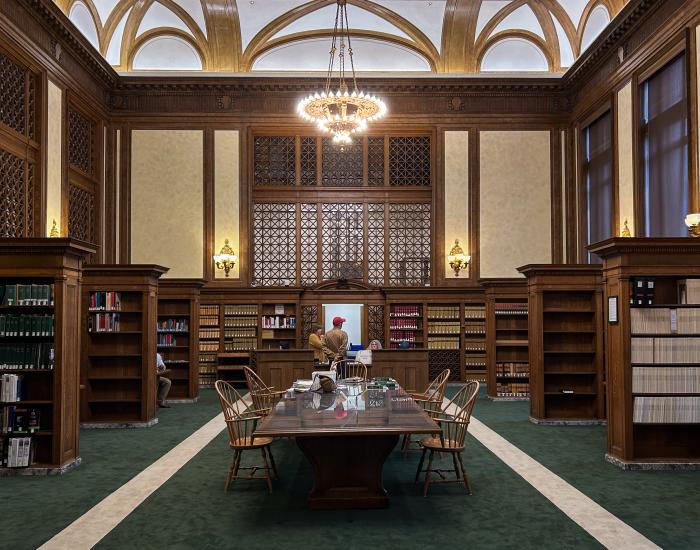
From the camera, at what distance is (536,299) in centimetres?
955

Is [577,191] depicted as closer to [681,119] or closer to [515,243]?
[515,243]

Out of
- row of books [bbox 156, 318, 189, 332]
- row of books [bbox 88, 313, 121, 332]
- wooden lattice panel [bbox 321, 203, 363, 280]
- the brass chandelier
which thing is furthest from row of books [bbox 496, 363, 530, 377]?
row of books [bbox 88, 313, 121, 332]

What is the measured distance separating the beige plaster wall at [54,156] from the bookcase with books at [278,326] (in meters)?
4.41

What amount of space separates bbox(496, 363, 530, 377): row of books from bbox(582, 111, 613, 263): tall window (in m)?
3.22

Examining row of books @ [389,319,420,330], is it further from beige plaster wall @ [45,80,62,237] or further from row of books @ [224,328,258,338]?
beige plaster wall @ [45,80,62,237]

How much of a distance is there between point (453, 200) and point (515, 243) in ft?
5.70

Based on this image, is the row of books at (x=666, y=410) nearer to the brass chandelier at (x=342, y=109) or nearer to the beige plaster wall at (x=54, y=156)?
the brass chandelier at (x=342, y=109)

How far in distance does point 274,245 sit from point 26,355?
8789 mm

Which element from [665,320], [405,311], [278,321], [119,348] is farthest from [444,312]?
[665,320]

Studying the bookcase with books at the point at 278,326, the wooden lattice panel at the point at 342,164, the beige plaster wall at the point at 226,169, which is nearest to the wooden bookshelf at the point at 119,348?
the bookcase with books at the point at 278,326

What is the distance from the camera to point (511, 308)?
1238 centimetres

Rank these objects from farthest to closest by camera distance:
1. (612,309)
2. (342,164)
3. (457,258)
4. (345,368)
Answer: (342,164) → (457,258) → (345,368) → (612,309)

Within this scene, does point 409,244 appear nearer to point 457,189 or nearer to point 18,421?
point 457,189

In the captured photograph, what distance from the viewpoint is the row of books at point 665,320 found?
22.6 feet
